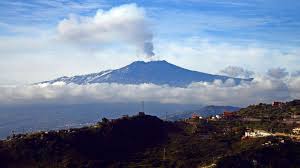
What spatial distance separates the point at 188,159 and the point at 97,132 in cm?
3953

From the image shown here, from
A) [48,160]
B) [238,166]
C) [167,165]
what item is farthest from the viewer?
[48,160]

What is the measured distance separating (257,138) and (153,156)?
114 feet

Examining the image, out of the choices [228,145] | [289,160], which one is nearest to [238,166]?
[289,160]

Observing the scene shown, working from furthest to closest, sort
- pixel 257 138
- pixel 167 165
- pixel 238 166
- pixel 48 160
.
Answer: pixel 257 138 < pixel 48 160 < pixel 167 165 < pixel 238 166

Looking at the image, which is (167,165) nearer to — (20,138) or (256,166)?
(256,166)

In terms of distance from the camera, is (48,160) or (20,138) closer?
(48,160)

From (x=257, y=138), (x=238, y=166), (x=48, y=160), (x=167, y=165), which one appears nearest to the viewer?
(x=238, y=166)

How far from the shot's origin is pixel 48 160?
579 ft

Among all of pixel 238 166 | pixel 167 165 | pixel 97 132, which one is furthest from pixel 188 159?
pixel 97 132

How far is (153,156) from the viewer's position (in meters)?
183

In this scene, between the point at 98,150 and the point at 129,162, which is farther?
the point at 98,150

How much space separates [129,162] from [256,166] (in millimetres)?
39195

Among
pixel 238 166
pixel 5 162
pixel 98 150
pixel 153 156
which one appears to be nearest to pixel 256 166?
pixel 238 166

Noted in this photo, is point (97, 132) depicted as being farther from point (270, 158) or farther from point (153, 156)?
point (270, 158)
